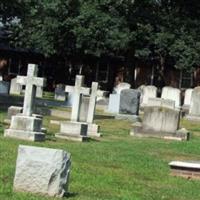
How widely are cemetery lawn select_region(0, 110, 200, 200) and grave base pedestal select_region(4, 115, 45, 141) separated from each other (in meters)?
0.37

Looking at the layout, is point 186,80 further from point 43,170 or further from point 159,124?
point 43,170

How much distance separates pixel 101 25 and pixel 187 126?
19.8 metres

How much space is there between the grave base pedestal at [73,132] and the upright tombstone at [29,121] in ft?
5.07

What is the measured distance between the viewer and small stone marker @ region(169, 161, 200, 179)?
1307cm

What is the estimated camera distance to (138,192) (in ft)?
35.1

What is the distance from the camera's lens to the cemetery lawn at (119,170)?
10297 mm

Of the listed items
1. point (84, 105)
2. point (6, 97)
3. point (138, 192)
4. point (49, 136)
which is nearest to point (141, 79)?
point (6, 97)

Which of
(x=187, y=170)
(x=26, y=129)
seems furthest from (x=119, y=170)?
(x=26, y=129)

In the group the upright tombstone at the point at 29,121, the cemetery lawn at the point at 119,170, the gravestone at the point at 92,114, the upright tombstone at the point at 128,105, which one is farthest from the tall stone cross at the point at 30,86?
the upright tombstone at the point at 128,105

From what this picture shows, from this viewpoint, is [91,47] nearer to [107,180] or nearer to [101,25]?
[101,25]

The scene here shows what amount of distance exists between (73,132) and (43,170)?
10406 millimetres

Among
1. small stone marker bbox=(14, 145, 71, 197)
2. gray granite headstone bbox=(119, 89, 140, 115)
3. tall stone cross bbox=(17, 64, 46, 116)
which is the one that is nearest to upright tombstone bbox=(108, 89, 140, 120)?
gray granite headstone bbox=(119, 89, 140, 115)

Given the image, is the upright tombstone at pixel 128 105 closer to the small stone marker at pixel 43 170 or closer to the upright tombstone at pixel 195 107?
the upright tombstone at pixel 195 107

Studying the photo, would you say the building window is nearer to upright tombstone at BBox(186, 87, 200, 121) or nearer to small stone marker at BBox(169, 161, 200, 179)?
upright tombstone at BBox(186, 87, 200, 121)
